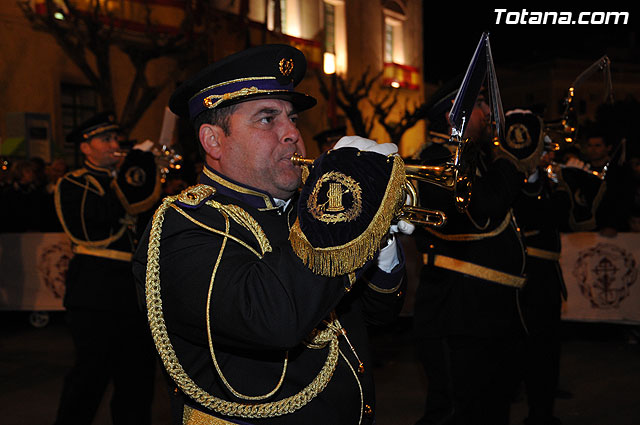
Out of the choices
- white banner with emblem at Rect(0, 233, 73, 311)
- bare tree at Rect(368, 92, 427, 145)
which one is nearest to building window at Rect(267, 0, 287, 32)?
bare tree at Rect(368, 92, 427, 145)

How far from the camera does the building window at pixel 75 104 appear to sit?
15.9 m

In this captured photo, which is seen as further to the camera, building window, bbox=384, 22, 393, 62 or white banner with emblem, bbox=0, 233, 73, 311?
building window, bbox=384, 22, 393, 62

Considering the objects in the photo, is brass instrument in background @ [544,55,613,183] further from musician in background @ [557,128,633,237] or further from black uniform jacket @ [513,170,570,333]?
musician in background @ [557,128,633,237]

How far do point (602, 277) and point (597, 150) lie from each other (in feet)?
4.65

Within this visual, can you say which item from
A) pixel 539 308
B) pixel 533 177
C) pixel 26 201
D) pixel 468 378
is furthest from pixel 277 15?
pixel 468 378

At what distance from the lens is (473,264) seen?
396 cm

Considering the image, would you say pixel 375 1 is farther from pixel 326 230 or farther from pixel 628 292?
pixel 326 230

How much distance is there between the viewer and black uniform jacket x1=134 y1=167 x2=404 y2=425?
67.2 inches

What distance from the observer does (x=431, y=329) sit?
3.94 meters

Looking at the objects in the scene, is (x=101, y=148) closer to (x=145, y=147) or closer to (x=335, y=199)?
(x=145, y=147)

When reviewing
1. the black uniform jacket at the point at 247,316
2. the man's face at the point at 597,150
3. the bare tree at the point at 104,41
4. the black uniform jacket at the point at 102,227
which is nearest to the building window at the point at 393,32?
the bare tree at the point at 104,41

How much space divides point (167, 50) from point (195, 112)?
44.7 feet

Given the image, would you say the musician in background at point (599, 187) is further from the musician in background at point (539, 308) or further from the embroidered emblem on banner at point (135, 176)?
the embroidered emblem on banner at point (135, 176)

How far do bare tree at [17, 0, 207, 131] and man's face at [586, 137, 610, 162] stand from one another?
10.0 metres
